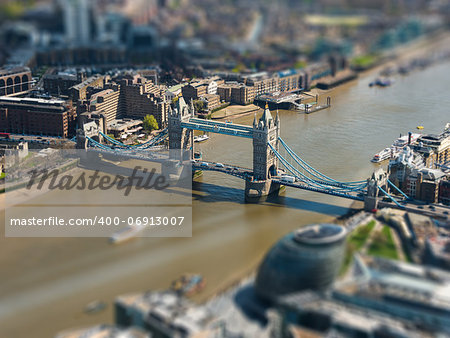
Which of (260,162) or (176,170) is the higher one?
(260,162)

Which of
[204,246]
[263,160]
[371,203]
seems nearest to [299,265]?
[204,246]

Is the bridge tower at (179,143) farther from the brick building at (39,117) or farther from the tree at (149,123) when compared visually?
the brick building at (39,117)

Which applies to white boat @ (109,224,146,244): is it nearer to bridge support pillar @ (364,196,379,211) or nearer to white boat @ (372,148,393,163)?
bridge support pillar @ (364,196,379,211)

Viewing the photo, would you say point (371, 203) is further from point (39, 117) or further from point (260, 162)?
point (39, 117)

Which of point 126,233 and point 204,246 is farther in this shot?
point 126,233

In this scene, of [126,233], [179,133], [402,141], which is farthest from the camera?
[402,141]

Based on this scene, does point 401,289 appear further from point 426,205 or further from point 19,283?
point 19,283
